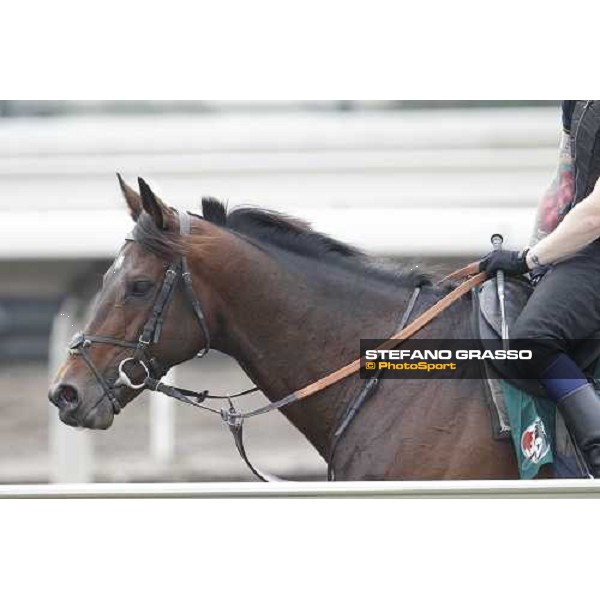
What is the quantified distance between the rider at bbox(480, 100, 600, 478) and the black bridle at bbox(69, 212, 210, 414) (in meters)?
0.83

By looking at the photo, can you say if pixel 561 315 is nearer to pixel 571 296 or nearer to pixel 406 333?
pixel 571 296

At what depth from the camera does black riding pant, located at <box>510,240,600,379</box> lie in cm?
294

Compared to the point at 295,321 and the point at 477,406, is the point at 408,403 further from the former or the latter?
the point at 295,321

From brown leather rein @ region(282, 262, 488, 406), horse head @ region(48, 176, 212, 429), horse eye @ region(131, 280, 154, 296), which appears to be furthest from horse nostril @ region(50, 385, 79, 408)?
brown leather rein @ region(282, 262, 488, 406)

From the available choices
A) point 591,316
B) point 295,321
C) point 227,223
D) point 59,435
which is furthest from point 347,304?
point 59,435

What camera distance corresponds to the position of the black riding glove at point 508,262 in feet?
10.0

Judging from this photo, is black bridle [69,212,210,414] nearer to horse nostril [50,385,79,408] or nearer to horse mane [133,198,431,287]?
horse nostril [50,385,79,408]

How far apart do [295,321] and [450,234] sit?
0.89 metres

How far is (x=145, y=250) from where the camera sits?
3094 millimetres

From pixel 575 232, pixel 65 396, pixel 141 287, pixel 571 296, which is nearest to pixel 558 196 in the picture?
pixel 575 232

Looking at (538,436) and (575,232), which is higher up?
(575,232)

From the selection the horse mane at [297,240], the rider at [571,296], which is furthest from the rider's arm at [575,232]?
the horse mane at [297,240]

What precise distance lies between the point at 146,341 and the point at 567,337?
1120mm

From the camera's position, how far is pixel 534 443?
2.93 metres
